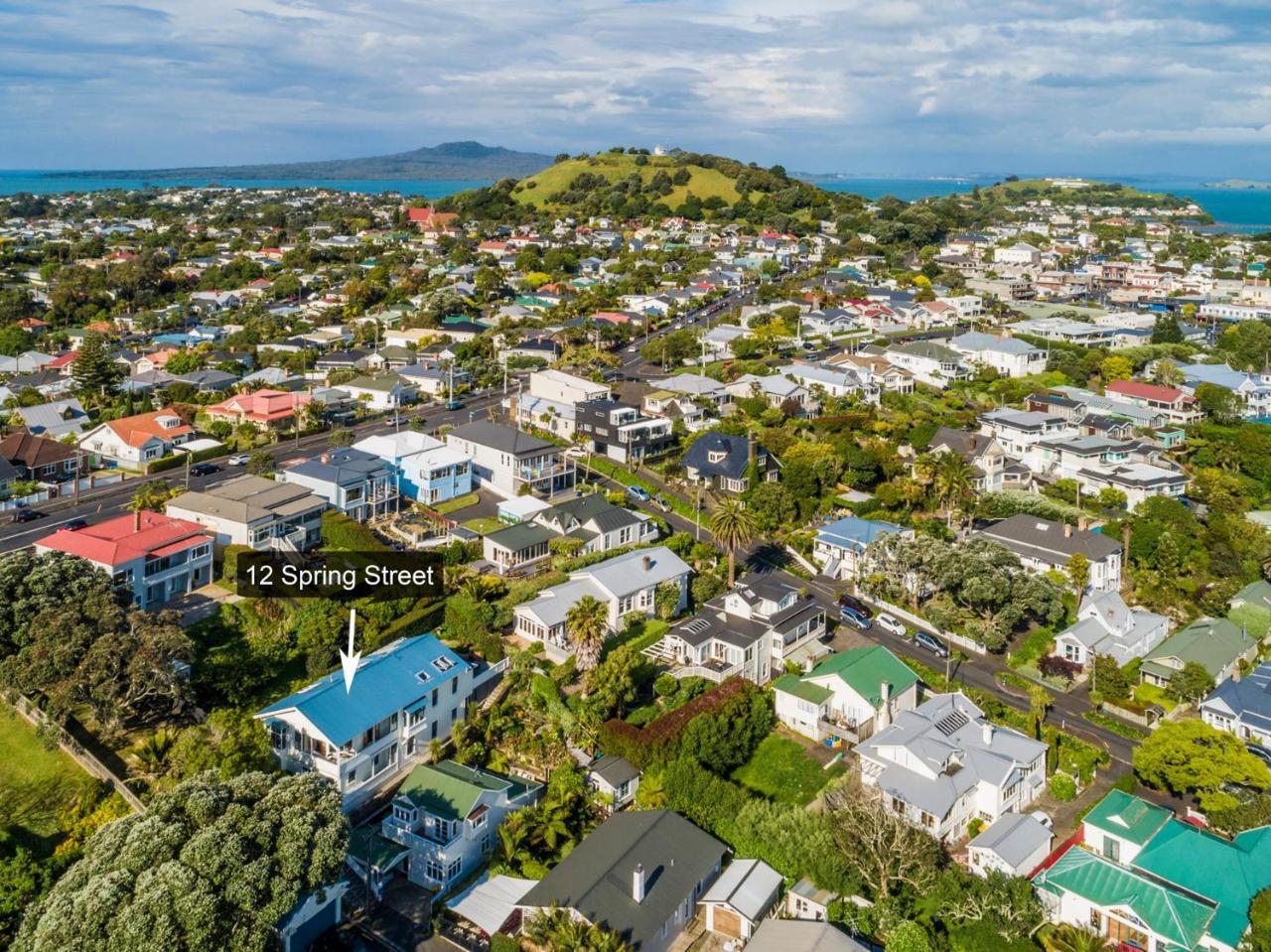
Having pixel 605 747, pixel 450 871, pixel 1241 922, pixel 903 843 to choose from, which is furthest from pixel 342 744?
pixel 1241 922

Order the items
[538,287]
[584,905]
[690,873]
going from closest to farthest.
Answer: [584,905], [690,873], [538,287]

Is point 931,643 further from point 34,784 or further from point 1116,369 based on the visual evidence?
point 1116,369

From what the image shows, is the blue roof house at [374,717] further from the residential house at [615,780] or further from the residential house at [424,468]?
the residential house at [424,468]

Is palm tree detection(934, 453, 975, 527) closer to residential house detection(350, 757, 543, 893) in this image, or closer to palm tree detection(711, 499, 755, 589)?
palm tree detection(711, 499, 755, 589)

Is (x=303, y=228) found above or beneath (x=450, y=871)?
above

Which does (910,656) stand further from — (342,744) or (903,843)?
(342,744)

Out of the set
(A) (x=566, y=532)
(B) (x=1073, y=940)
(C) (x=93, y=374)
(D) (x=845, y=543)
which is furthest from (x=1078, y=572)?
(C) (x=93, y=374)
